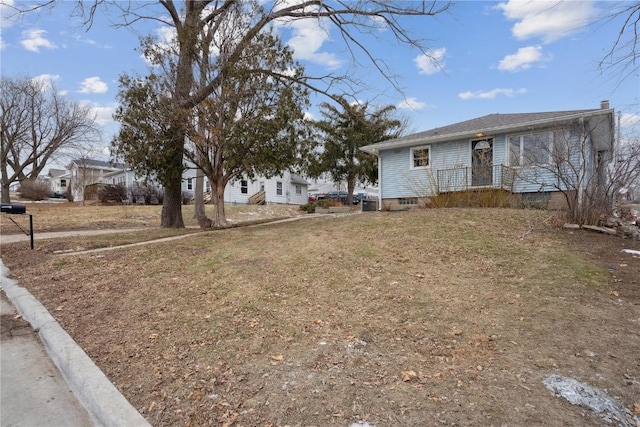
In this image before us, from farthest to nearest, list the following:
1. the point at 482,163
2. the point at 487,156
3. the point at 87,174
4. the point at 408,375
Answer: the point at 87,174, the point at 487,156, the point at 482,163, the point at 408,375

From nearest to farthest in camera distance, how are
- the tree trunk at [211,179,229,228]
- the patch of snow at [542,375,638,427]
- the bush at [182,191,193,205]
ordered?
1. the patch of snow at [542,375,638,427]
2. the tree trunk at [211,179,229,228]
3. the bush at [182,191,193,205]

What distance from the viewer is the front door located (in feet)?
43.0

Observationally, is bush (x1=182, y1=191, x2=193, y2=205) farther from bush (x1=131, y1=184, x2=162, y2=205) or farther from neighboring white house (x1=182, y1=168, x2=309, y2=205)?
bush (x1=131, y1=184, x2=162, y2=205)

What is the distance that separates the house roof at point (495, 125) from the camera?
482 inches

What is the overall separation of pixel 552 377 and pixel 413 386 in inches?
38.7

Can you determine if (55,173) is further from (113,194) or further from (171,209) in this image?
(171,209)

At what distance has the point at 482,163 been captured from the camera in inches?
509

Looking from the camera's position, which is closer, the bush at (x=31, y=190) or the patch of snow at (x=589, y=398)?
the patch of snow at (x=589, y=398)

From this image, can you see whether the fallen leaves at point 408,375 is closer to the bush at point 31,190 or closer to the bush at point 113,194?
the bush at point 113,194

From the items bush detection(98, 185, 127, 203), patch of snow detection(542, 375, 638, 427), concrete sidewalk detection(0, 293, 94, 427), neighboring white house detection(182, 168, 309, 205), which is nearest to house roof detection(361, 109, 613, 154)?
patch of snow detection(542, 375, 638, 427)

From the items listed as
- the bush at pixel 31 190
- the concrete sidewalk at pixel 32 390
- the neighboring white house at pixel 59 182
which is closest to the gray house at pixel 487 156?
the concrete sidewalk at pixel 32 390

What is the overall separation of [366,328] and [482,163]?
11219mm

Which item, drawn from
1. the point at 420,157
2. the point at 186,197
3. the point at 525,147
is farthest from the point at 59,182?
the point at 525,147

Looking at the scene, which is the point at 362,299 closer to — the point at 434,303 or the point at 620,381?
the point at 434,303
